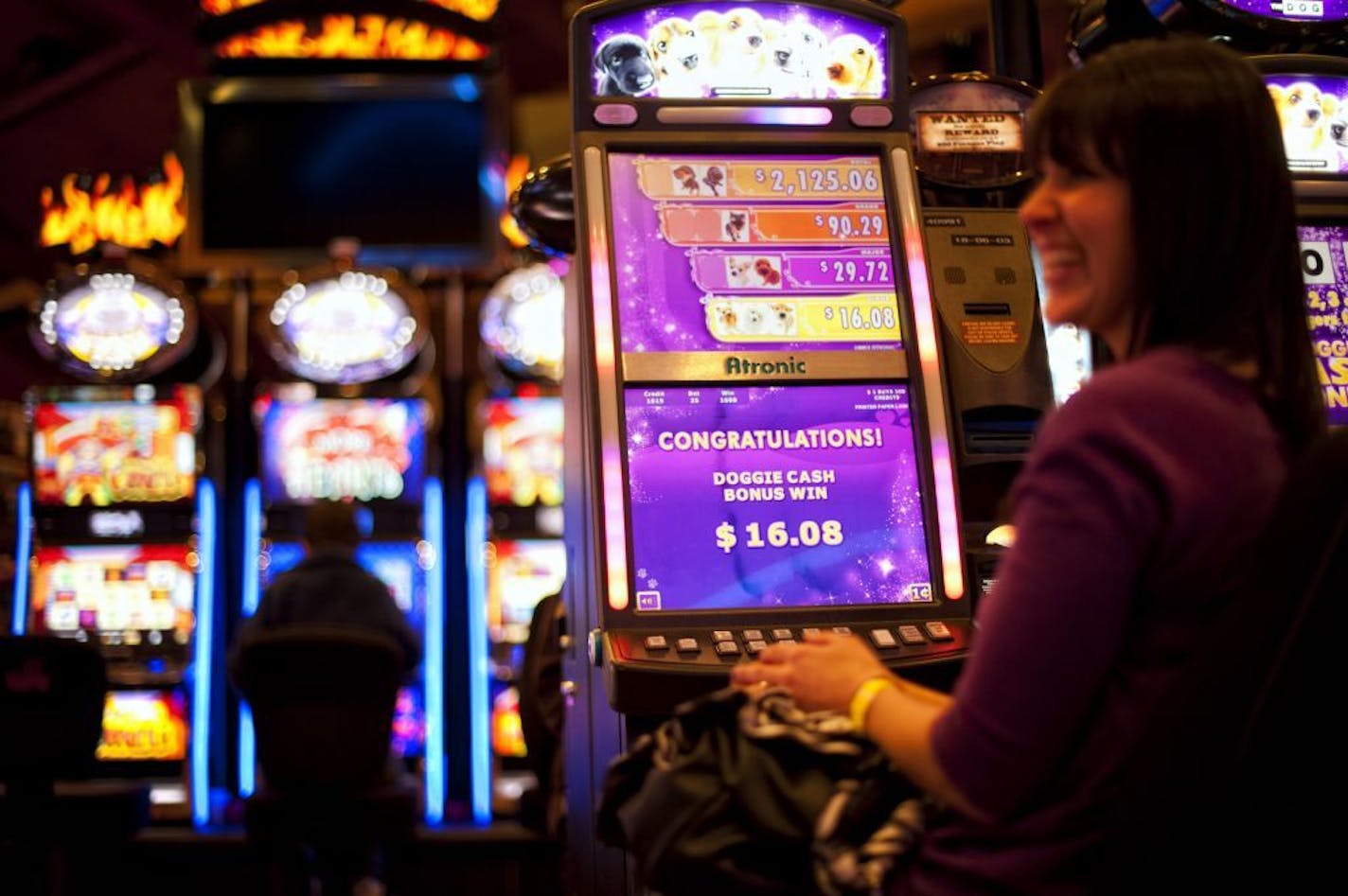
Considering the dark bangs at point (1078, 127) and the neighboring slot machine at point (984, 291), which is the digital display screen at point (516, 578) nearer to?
the neighboring slot machine at point (984, 291)

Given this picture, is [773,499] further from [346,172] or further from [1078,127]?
[346,172]

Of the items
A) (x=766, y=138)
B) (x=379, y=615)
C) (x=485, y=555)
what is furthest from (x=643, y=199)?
(x=485, y=555)

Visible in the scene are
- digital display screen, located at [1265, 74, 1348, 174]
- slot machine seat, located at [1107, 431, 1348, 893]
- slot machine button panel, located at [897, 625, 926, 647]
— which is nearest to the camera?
slot machine seat, located at [1107, 431, 1348, 893]

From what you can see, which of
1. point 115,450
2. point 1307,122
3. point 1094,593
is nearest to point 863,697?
point 1094,593

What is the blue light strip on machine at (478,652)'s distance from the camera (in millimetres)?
6160

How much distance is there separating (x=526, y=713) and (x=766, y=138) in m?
1.91

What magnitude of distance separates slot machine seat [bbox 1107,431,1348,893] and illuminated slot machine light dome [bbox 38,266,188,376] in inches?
221

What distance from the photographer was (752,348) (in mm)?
2469

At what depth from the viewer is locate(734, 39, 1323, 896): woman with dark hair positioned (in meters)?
1.21

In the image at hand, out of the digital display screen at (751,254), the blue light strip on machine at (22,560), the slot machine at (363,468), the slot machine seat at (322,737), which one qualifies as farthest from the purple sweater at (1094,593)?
the blue light strip on machine at (22,560)

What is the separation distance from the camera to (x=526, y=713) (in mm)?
3951

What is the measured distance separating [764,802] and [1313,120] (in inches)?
89.3

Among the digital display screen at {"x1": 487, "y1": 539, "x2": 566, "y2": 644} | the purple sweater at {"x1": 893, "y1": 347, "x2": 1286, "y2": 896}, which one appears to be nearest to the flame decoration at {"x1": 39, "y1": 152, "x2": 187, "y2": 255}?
the digital display screen at {"x1": 487, "y1": 539, "x2": 566, "y2": 644}

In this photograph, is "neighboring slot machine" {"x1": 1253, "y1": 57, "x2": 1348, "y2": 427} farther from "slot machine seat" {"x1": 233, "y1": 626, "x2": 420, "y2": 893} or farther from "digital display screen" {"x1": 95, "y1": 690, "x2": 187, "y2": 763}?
"digital display screen" {"x1": 95, "y1": 690, "x2": 187, "y2": 763}
